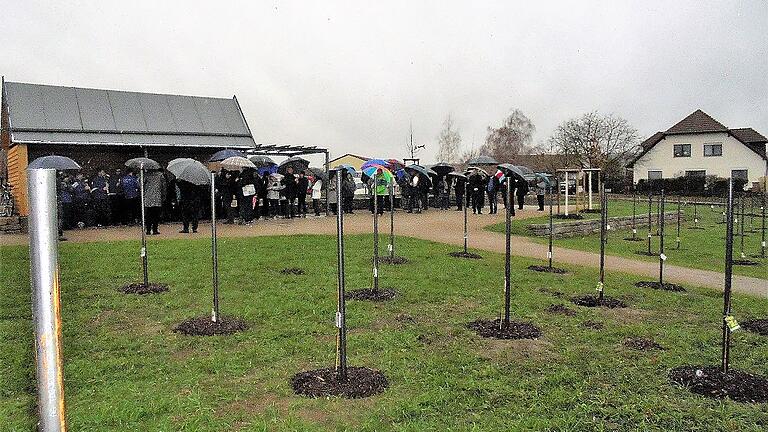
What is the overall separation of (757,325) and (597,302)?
6.80ft

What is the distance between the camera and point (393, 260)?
41.5 feet

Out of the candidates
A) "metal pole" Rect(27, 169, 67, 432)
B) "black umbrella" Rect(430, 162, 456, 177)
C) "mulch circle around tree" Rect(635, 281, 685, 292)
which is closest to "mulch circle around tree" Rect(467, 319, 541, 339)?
"mulch circle around tree" Rect(635, 281, 685, 292)

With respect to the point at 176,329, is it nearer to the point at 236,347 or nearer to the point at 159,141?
the point at 236,347

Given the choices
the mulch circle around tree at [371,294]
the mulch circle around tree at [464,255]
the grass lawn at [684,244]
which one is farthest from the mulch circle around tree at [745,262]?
the mulch circle around tree at [371,294]

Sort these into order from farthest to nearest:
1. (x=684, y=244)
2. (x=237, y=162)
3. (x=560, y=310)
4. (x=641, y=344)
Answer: (x=684, y=244)
(x=237, y=162)
(x=560, y=310)
(x=641, y=344)

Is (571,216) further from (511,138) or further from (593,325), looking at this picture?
A: (511,138)

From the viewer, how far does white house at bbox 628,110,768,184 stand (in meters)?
58.5

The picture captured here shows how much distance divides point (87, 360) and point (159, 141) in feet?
51.0

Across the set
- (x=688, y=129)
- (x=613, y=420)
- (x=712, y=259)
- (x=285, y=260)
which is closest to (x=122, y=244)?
(x=285, y=260)

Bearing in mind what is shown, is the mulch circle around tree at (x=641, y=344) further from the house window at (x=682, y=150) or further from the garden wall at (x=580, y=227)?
the house window at (x=682, y=150)

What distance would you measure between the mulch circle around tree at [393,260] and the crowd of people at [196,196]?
1442 millimetres

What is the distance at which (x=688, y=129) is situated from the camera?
61094 mm

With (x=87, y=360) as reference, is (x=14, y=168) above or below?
above

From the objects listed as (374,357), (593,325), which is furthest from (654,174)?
(374,357)
